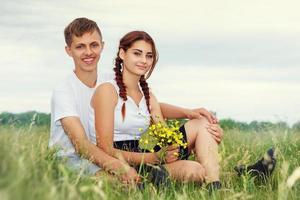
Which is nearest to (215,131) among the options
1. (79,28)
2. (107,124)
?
(107,124)

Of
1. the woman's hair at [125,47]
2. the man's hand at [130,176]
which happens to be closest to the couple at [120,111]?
the woman's hair at [125,47]

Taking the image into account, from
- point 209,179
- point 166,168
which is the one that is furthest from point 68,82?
point 209,179

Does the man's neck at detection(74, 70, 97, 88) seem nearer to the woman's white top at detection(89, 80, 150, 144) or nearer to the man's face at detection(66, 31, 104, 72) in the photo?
the man's face at detection(66, 31, 104, 72)

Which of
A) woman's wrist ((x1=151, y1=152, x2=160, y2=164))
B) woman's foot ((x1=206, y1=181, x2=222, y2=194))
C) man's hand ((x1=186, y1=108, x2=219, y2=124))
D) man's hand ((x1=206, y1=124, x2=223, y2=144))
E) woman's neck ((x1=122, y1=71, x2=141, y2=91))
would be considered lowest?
woman's foot ((x1=206, y1=181, x2=222, y2=194))

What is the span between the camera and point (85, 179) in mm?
4805

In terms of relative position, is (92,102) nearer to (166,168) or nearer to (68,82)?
(68,82)

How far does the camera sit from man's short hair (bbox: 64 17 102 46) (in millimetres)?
6199

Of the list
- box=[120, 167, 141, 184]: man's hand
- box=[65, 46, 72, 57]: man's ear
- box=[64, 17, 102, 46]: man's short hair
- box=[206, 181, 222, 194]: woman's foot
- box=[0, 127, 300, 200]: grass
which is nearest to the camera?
box=[0, 127, 300, 200]: grass

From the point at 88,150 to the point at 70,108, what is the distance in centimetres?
46

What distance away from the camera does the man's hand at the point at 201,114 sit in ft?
20.6

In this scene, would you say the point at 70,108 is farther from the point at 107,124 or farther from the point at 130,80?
the point at 130,80

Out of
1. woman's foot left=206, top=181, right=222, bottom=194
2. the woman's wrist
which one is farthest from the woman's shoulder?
woman's foot left=206, top=181, right=222, bottom=194

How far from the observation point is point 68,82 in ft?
20.0

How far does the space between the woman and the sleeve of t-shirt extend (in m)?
0.21
